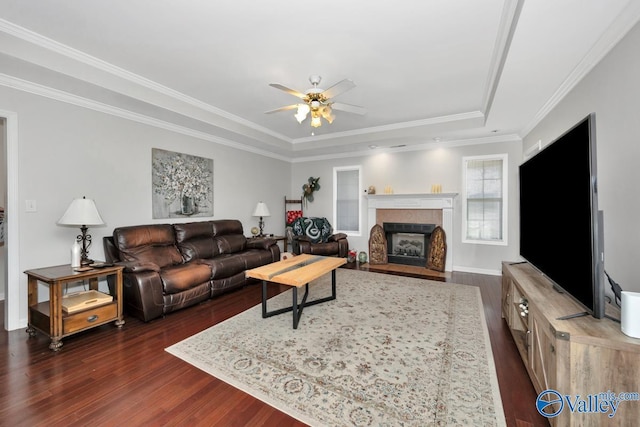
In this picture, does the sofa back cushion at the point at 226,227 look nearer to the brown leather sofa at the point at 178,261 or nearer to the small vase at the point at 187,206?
the brown leather sofa at the point at 178,261

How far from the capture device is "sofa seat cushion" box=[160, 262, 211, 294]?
3.11 m

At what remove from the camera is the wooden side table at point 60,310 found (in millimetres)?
2385

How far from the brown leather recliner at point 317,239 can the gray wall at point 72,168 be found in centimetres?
259

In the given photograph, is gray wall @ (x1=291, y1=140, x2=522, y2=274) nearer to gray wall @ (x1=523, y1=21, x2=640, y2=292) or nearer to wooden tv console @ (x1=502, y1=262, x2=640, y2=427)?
gray wall @ (x1=523, y1=21, x2=640, y2=292)

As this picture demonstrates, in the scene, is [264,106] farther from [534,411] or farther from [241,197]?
[534,411]

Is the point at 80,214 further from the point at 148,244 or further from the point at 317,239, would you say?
the point at 317,239

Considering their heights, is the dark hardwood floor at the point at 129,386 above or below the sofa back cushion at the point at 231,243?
below

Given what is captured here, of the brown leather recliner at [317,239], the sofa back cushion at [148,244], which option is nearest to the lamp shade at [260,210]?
the brown leather recliner at [317,239]

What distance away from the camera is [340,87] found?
8.57 ft

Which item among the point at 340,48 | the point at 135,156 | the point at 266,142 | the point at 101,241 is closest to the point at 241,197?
the point at 266,142

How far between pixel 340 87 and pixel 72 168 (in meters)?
3.24

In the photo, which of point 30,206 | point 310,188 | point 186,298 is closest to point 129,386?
point 186,298

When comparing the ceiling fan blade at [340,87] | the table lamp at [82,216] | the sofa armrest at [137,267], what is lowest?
the sofa armrest at [137,267]

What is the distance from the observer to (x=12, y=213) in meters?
2.72
